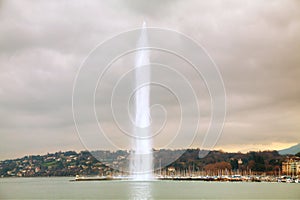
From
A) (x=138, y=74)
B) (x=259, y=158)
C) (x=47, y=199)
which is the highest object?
(x=138, y=74)

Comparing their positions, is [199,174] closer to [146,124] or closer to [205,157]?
[205,157]

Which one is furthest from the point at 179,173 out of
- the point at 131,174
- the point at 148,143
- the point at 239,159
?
the point at 148,143

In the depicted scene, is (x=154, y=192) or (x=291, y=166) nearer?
(x=154, y=192)

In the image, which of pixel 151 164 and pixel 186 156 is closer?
pixel 151 164

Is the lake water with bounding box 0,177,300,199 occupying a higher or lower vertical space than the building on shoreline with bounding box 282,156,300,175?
lower

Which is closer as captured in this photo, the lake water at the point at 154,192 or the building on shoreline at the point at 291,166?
the lake water at the point at 154,192

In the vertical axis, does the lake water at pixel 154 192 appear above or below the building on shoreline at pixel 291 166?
below

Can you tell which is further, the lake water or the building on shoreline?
the building on shoreline

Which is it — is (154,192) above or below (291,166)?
below
